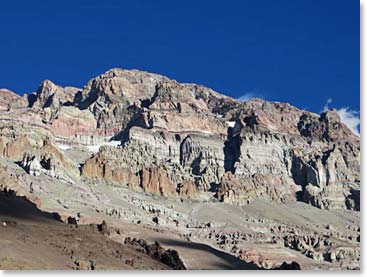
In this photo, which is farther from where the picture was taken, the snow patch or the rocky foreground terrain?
the snow patch

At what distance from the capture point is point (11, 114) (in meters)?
165

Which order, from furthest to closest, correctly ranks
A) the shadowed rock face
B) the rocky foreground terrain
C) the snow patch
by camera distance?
the snow patch, the shadowed rock face, the rocky foreground terrain

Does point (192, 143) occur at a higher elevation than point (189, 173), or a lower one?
higher

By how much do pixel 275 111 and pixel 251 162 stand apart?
3335cm

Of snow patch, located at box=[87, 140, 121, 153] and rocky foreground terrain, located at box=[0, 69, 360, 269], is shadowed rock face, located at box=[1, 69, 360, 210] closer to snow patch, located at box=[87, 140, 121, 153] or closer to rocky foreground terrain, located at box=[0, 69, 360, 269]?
rocky foreground terrain, located at box=[0, 69, 360, 269]

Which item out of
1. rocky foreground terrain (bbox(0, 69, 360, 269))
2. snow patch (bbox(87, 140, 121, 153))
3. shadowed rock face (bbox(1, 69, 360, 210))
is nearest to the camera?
rocky foreground terrain (bbox(0, 69, 360, 269))

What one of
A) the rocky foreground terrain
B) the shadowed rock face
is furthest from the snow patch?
the rocky foreground terrain

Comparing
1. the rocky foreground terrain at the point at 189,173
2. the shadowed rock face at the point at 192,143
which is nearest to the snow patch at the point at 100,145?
the shadowed rock face at the point at 192,143

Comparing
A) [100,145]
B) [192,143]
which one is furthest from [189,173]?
[100,145]

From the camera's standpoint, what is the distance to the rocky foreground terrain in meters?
88.8

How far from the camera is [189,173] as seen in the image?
152 meters

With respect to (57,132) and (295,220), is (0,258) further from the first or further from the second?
(57,132)

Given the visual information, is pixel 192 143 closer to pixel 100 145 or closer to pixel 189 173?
pixel 189 173

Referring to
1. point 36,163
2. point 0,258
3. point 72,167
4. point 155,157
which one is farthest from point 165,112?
point 0,258
